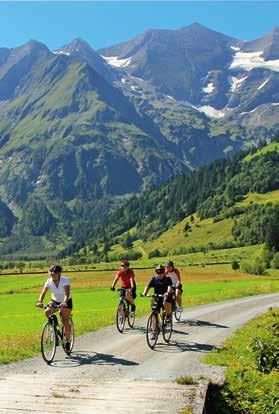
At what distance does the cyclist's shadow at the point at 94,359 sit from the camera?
2228 cm

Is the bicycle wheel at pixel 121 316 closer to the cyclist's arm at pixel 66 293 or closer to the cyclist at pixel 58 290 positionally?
the cyclist at pixel 58 290

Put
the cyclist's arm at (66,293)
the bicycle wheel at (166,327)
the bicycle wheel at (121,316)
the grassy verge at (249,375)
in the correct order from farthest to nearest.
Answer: the bicycle wheel at (121,316) < the bicycle wheel at (166,327) < the cyclist's arm at (66,293) < the grassy verge at (249,375)

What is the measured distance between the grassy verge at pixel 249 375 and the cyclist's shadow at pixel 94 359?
361 centimetres

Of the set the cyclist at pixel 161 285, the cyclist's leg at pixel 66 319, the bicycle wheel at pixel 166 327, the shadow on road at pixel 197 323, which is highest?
the cyclist at pixel 161 285

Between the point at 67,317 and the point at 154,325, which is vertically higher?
the point at 67,317

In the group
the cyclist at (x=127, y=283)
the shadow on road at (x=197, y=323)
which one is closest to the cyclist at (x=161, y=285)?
the cyclist at (x=127, y=283)

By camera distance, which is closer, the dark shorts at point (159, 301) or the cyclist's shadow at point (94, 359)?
the cyclist's shadow at point (94, 359)

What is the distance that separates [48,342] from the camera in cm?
2266

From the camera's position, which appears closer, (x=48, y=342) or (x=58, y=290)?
(x=48, y=342)

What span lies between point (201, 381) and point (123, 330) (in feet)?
46.7

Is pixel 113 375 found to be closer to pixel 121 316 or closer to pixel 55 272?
pixel 55 272

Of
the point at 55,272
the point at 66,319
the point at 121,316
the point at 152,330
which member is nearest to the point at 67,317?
the point at 66,319

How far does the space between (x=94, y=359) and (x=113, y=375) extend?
345cm

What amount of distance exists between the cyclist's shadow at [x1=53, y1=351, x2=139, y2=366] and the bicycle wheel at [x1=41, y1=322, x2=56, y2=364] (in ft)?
2.61
